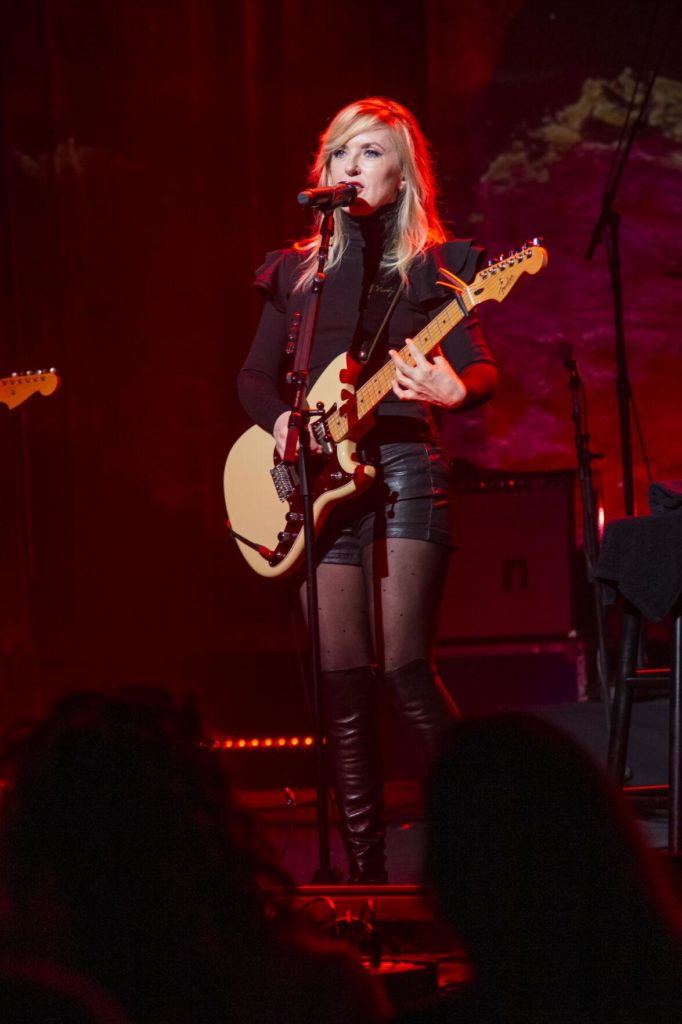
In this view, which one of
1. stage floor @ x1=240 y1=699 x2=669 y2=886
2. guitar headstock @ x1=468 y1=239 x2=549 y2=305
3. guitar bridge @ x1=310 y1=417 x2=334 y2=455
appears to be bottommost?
stage floor @ x1=240 y1=699 x2=669 y2=886

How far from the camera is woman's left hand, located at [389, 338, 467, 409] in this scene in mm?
2977

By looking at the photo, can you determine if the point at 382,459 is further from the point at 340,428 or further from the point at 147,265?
the point at 147,265

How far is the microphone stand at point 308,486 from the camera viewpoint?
2965 millimetres

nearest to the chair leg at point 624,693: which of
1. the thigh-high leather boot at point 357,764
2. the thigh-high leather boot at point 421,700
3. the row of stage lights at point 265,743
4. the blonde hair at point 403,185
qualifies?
the thigh-high leather boot at point 421,700

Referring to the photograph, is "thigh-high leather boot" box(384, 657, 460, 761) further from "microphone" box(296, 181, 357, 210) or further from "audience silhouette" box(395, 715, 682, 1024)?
"audience silhouette" box(395, 715, 682, 1024)

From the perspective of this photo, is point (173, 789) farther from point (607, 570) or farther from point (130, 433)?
point (130, 433)

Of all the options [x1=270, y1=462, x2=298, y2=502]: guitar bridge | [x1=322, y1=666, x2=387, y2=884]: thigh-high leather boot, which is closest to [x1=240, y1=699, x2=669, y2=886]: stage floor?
[x1=322, y1=666, x2=387, y2=884]: thigh-high leather boot

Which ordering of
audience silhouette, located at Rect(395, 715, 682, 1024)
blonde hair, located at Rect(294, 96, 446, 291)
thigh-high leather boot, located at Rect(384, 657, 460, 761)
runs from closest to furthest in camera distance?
audience silhouette, located at Rect(395, 715, 682, 1024) → thigh-high leather boot, located at Rect(384, 657, 460, 761) → blonde hair, located at Rect(294, 96, 446, 291)

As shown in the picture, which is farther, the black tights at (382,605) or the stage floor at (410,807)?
the stage floor at (410,807)

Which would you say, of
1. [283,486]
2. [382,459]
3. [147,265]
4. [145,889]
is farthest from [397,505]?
[147,265]

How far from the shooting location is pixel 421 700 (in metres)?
3.10

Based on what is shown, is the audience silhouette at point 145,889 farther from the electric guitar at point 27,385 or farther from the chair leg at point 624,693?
the electric guitar at point 27,385

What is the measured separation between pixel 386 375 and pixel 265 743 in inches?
79.5

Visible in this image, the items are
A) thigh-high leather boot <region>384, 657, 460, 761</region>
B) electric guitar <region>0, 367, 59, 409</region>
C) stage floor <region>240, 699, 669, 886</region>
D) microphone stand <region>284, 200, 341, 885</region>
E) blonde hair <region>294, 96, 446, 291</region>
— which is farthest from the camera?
electric guitar <region>0, 367, 59, 409</region>
